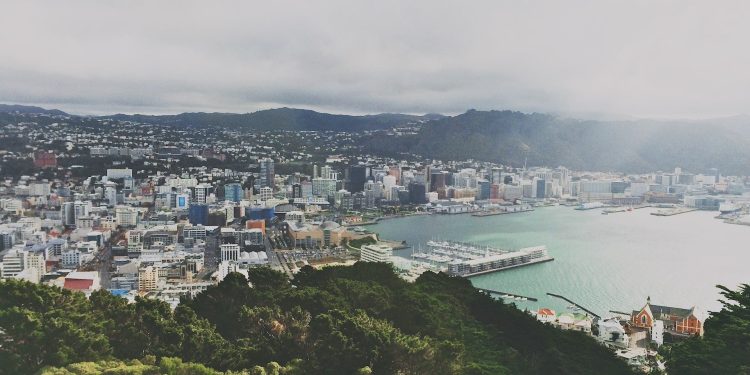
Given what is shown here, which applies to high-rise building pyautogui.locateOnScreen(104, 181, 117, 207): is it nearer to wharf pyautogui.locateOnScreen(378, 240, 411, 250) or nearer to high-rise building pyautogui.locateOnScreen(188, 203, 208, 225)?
high-rise building pyautogui.locateOnScreen(188, 203, 208, 225)

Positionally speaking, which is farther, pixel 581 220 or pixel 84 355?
pixel 581 220

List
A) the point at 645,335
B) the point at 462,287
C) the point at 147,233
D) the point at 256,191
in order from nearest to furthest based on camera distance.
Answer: the point at 462,287 → the point at 645,335 → the point at 147,233 → the point at 256,191

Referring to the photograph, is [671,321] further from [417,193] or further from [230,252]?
[417,193]

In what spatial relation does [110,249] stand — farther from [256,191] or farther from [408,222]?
[408,222]

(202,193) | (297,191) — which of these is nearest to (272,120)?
(297,191)

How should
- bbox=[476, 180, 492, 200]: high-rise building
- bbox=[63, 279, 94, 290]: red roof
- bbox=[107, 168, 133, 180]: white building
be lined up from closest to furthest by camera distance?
bbox=[63, 279, 94, 290]: red roof
bbox=[107, 168, 133, 180]: white building
bbox=[476, 180, 492, 200]: high-rise building

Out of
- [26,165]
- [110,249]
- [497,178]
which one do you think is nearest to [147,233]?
[110,249]

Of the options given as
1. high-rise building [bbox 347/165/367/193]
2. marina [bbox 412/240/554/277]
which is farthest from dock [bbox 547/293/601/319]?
high-rise building [bbox 347/165/367/193]
